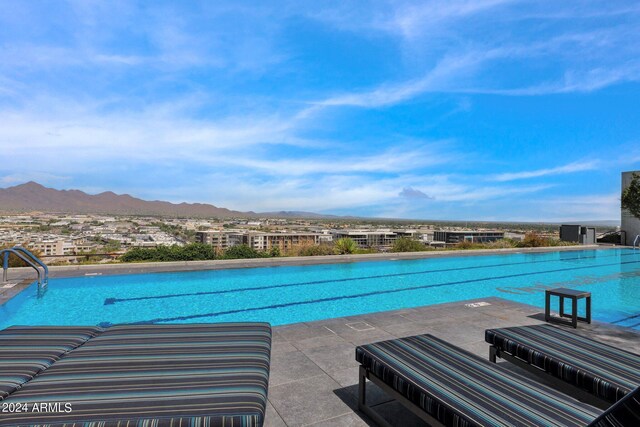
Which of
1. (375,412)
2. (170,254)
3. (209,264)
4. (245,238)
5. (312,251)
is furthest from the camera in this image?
(245,238)

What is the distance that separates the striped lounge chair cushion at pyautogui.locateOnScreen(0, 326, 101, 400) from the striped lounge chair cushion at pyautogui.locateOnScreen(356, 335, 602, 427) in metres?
1.83

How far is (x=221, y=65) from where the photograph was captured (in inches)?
487

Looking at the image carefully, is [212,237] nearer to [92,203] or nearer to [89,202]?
[92,203]

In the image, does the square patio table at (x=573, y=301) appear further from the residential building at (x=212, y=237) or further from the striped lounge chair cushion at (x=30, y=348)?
the residential building at (x=212, y=237)

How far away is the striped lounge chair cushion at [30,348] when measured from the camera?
1635 mm

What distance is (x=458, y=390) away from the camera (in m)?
1.77

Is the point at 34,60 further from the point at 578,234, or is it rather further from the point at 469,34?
the point at 578,234

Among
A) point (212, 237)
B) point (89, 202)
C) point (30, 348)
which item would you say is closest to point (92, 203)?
point (89, 202)

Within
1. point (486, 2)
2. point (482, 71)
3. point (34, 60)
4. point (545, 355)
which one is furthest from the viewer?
point (482, 71)

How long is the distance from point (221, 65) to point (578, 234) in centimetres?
2098

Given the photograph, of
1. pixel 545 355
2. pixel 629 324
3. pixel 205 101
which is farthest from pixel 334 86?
pixel 545 355

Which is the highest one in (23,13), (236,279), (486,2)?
(486,2)

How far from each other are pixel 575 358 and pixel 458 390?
1.09 m

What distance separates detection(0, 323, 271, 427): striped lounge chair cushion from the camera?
1354 mm
